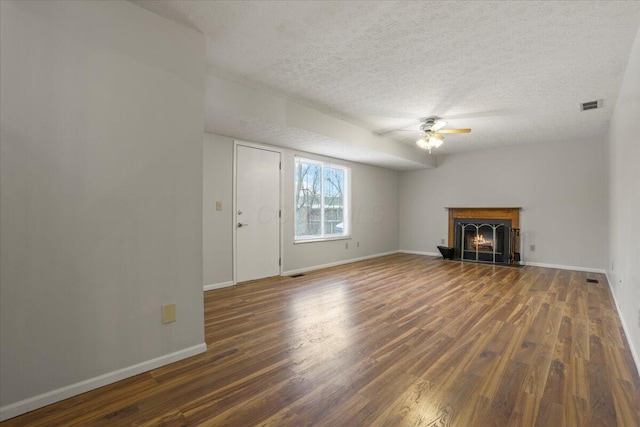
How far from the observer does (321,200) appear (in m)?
5.89

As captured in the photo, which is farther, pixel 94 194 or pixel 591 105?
pixel 591 105

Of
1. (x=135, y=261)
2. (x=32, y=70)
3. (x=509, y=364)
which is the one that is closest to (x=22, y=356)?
(x=135, y=261)

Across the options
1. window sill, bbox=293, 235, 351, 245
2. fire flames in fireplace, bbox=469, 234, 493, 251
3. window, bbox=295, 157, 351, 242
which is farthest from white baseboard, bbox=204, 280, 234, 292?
fire flames in fireplace, bbox=469, 234, 493, 251

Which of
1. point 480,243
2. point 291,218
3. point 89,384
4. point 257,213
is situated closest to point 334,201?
point 291,218

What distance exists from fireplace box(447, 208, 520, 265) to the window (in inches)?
103

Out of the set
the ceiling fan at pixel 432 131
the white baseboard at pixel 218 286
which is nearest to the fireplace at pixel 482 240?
the ceiling fan at pixel 432 131

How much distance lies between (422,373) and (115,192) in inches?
92.2

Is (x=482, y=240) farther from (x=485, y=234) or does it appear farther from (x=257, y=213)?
(x=257, y=213)

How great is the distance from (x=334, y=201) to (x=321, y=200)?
16.2 inches

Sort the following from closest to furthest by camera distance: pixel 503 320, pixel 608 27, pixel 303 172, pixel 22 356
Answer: pixel 22 356, pixel 608 27, pixel 503 320, pixel 303 172

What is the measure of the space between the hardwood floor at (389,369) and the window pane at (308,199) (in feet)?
6.61

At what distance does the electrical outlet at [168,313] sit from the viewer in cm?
212

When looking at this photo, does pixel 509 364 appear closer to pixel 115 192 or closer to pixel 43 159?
pixel 115 192

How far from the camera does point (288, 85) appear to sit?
330cm
